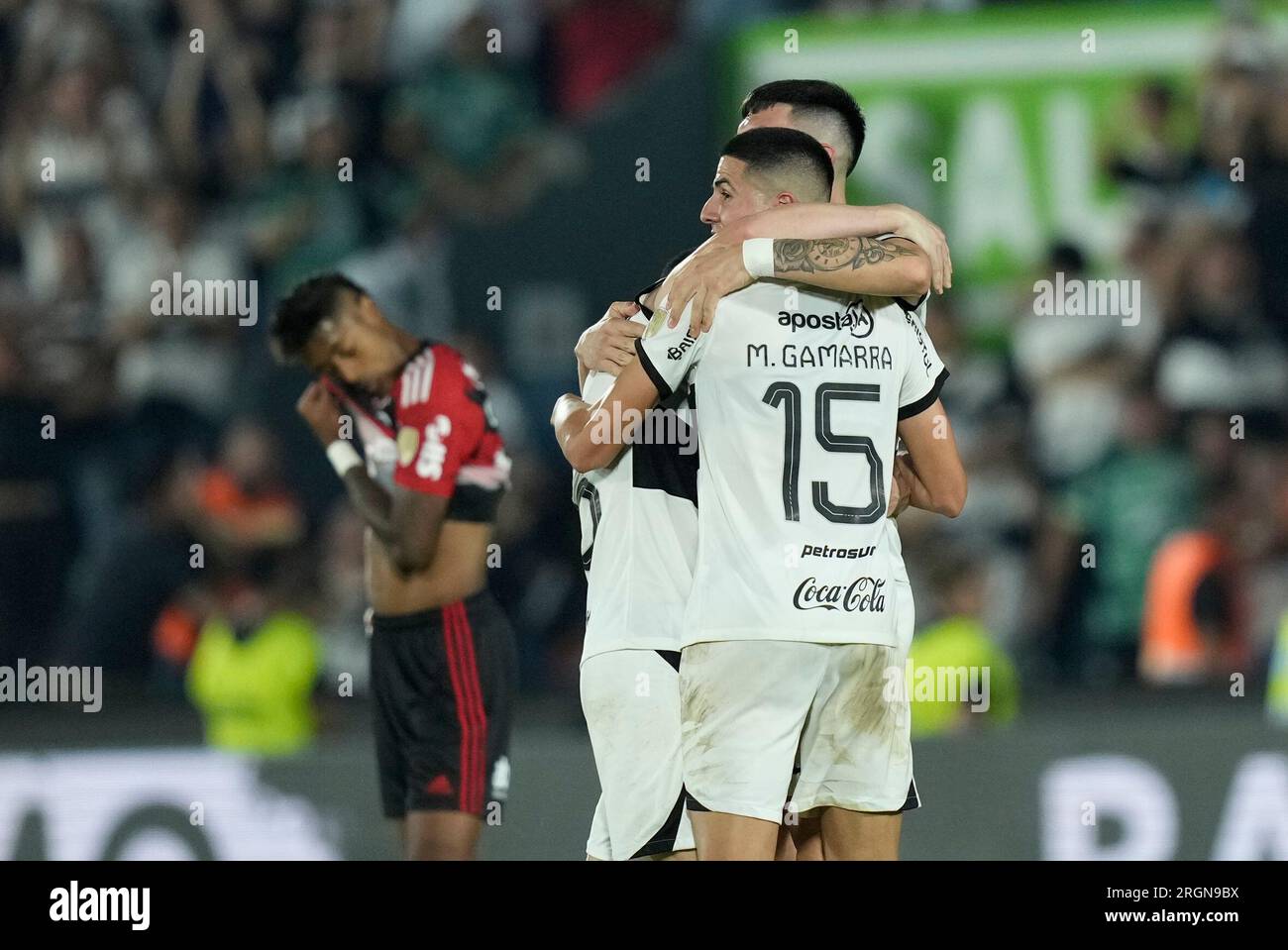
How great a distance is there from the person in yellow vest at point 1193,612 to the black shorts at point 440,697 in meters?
3.42

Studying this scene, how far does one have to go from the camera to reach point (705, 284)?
397 cm

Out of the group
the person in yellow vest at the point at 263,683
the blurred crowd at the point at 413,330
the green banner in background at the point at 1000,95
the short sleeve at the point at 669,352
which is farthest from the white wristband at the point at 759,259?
the green banner in background at the point at 1000,95

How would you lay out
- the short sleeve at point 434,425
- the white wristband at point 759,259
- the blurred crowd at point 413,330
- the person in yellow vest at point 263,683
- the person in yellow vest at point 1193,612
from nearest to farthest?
the white wristband at point 759,259
the short sleeve at point 434,425
the person in yellow vest at point 263,683
the person in yellow vest at point 1193,612
the blurred crowd at point 413,330

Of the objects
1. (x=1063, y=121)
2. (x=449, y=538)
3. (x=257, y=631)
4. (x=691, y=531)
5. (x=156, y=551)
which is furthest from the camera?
(x=1063, y=121)

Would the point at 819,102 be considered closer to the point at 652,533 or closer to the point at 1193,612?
the point at 652,533

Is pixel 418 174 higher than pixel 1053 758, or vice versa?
pixel 418 174

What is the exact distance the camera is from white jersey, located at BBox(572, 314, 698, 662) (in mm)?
4309

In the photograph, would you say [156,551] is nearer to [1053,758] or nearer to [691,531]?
[1053,758]

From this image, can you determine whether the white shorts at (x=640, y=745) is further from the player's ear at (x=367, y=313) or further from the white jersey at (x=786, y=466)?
the player's ear at (x=367, y=313)

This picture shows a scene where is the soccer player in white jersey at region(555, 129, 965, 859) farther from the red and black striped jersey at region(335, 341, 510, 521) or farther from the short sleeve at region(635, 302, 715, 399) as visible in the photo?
the red and black striped jersey at region(335, 341, 510, 521)

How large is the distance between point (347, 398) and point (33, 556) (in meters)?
3.55

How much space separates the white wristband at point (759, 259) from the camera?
157 inches

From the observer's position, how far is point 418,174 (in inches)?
385
